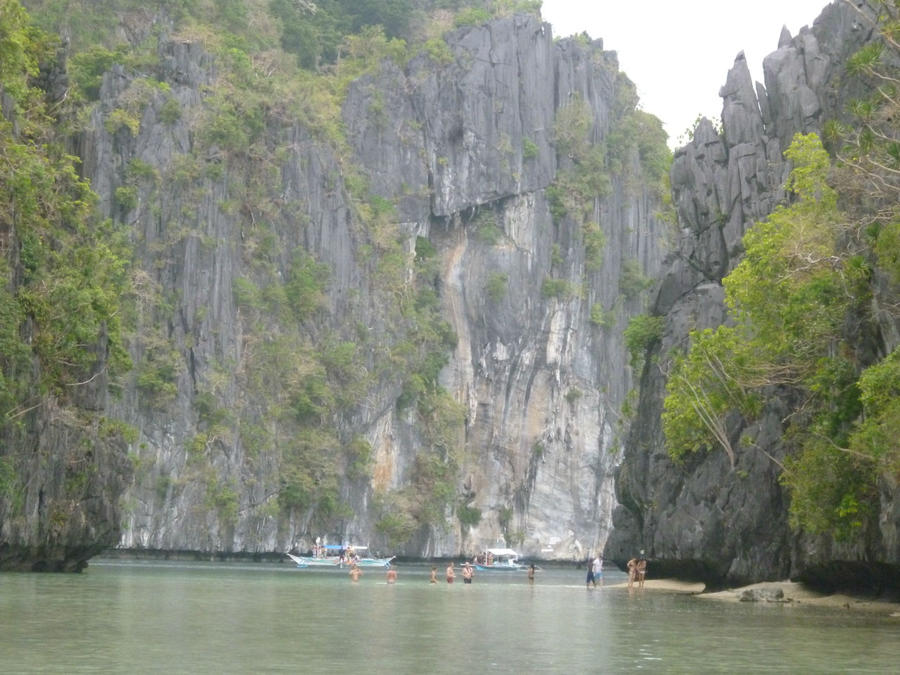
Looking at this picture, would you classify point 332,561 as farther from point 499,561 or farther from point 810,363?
point 810,363

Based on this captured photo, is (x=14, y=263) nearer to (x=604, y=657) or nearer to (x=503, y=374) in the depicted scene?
(x=604, y=657)

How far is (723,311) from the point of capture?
45188mm

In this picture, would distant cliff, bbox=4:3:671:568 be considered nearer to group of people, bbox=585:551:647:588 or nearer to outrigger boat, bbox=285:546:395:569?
outrigger boat, bbox=285:546:395:569

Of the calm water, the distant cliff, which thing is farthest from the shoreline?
the distant cliff

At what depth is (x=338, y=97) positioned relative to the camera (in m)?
84.4

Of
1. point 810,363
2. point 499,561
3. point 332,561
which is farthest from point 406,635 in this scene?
point 499,561

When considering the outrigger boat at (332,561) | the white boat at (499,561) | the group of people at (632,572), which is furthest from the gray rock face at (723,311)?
the white boat at (499,561)

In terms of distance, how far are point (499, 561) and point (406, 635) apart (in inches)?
2497

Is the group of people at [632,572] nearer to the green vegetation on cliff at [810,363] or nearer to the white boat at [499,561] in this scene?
the green vegetation on cliff at [810,363]

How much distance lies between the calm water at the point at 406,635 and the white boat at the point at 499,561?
46.0m

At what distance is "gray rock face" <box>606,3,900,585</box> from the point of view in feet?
127

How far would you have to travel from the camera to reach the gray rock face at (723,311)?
38719mm

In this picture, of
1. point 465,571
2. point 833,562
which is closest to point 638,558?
point 465,571

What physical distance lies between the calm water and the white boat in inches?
1812
